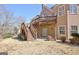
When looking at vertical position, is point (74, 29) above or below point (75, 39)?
above

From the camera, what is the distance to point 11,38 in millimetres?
2785

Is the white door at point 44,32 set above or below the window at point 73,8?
below

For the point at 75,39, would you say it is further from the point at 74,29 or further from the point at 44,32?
the point at 44,32

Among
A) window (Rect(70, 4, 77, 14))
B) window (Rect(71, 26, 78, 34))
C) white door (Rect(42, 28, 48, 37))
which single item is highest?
window (Rect(70, 4, 77, 14))

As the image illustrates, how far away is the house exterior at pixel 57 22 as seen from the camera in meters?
2.78

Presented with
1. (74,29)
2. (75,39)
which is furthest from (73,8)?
(75,39)

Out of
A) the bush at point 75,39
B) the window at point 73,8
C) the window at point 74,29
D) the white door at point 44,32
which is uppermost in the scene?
the window at point 73,8

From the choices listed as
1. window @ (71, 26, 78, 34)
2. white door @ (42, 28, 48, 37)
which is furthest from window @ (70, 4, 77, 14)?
white door @ (42, 28, 48, 37)

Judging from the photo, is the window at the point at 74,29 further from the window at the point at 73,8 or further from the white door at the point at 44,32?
the white door at the point at 44,32

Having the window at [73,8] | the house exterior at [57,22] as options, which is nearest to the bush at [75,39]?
the house exterior at [57,22]

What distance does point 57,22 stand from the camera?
9.18ft

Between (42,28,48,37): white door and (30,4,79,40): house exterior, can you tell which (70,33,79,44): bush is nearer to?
(30,4,79,40): house exterior

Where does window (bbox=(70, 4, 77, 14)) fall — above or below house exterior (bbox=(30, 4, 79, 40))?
above

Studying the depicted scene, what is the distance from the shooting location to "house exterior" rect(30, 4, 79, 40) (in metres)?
2.78
